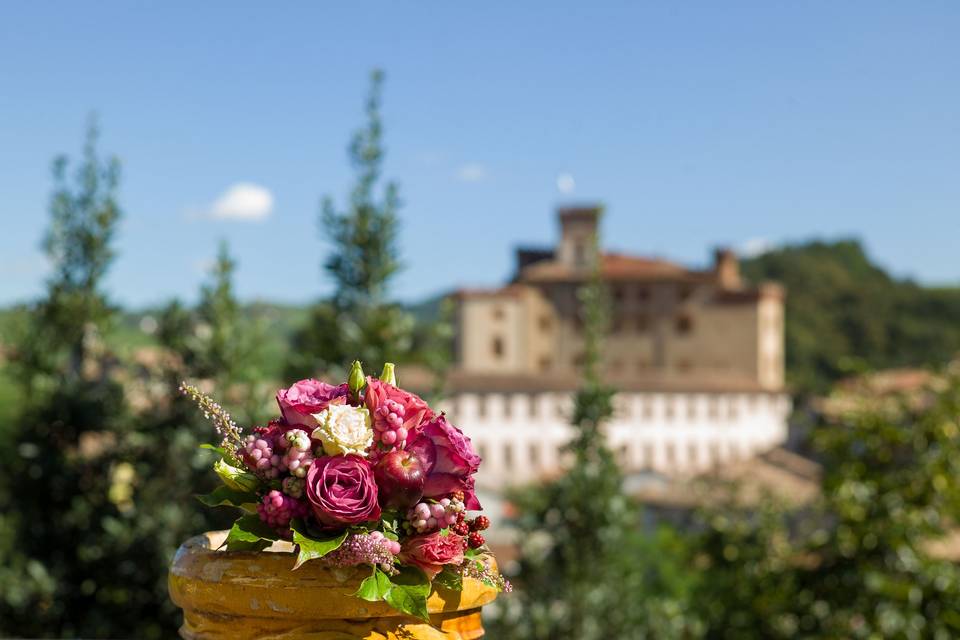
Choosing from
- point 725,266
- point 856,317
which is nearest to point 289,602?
point 725,266

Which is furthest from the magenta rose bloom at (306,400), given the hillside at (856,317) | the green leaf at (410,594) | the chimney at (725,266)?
the hillside at (856,317)

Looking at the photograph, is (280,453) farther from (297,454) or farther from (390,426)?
(390,426)

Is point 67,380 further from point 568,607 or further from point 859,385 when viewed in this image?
point 859,385

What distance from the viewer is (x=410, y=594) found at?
1885 mm

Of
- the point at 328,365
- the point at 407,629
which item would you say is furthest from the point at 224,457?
the point at 328,365

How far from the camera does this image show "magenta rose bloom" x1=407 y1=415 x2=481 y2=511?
195 cm

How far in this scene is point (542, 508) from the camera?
5863 millimetres

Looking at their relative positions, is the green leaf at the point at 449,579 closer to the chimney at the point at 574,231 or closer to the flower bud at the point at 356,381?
the flower bud at the point at 356,381

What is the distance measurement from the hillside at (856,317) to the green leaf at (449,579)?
7461 cm

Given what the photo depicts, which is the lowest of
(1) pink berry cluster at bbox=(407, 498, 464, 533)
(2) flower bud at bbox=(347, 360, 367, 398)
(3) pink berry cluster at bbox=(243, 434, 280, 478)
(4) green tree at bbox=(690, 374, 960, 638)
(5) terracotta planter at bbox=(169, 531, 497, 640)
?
(4) green tree at bbox=(690, 374, 960, 638)

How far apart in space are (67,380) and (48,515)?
870mm

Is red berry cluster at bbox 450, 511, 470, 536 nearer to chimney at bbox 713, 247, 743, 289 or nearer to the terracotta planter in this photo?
the terracotta planter

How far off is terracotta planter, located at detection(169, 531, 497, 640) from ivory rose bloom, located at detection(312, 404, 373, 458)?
216 mm

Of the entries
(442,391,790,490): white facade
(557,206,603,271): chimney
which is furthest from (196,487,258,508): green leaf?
(557,206,603,271): chimney
